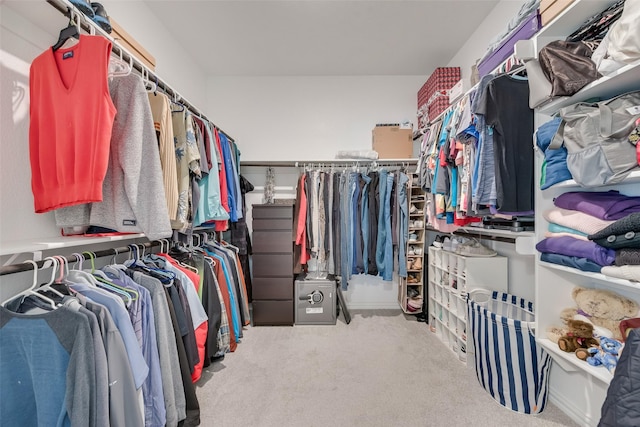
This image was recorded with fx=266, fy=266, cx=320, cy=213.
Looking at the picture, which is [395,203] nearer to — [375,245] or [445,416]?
[375,245]

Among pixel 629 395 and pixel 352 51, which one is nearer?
pixel 629 395

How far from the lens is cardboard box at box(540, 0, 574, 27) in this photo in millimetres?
1170

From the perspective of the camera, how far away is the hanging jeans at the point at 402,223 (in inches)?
107

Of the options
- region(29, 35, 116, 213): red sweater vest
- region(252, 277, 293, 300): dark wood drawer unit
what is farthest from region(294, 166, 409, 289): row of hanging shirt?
region(29, 35, 116, 213): red sweater vest

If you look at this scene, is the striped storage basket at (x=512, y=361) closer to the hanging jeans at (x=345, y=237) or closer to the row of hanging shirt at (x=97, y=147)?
the hanging jeans at (x=345, y=237)

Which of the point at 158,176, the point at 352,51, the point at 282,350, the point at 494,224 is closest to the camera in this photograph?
the point at 158,176

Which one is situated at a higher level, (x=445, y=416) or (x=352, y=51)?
(x=352, y=51)

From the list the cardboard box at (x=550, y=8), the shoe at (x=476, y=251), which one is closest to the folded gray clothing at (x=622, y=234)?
the cardboard box at (x=550, y=8)

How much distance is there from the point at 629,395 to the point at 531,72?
134cm

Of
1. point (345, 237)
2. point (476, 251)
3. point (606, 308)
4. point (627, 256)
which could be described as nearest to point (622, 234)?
point (627, 256)

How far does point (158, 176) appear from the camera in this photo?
123cm

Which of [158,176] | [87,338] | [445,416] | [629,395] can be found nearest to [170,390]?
[87,338]

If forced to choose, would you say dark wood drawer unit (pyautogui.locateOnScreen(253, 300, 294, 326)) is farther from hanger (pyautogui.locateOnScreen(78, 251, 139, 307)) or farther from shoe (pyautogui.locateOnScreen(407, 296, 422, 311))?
hanger (pyautogui.locateOnScreen(78, 251, 139, 307))

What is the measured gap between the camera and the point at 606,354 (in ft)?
3.73
